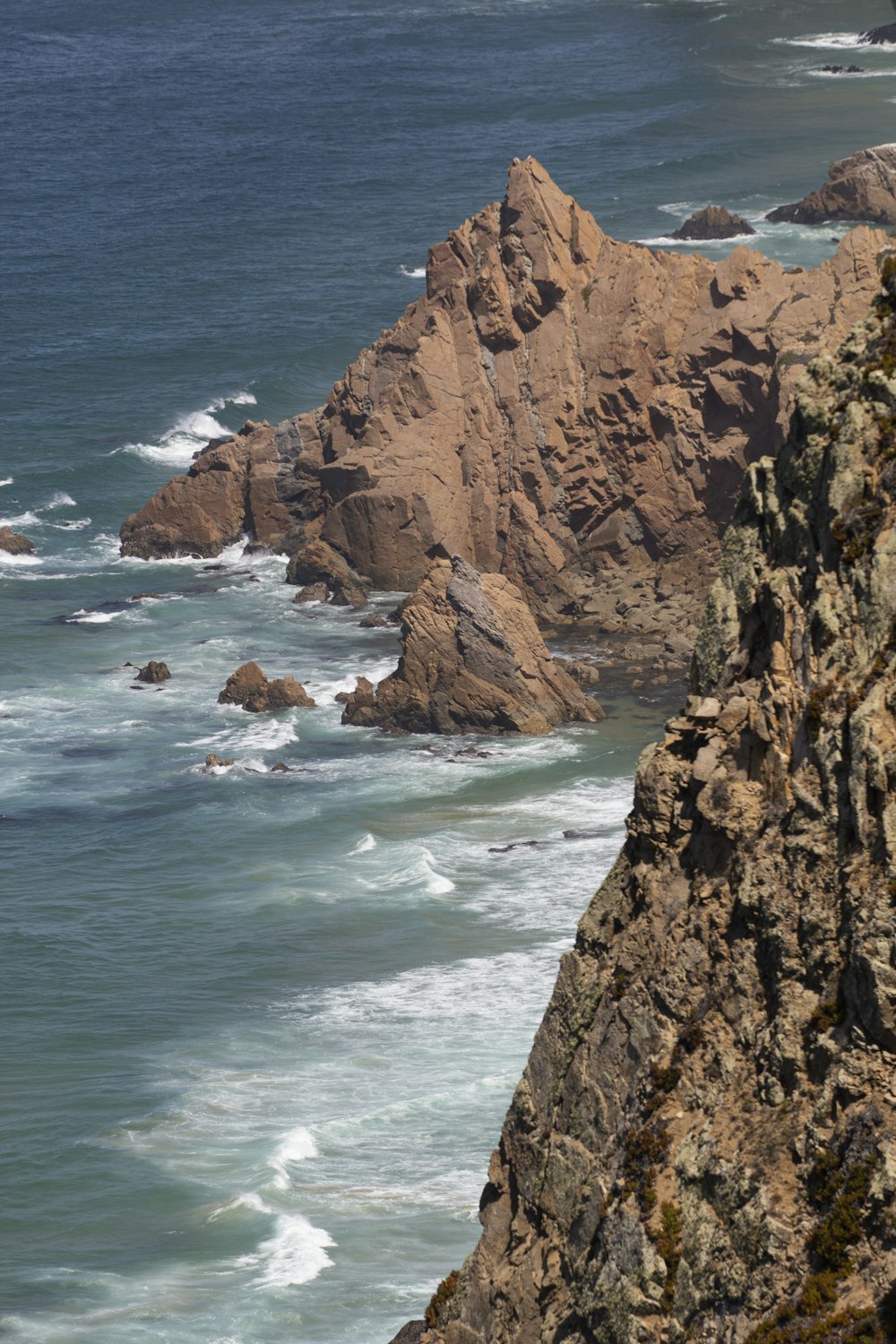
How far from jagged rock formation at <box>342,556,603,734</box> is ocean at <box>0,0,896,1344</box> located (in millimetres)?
1169

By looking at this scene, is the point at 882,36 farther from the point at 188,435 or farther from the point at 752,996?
the point at 752,996

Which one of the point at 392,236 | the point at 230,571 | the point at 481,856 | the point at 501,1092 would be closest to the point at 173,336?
the point at 392,236

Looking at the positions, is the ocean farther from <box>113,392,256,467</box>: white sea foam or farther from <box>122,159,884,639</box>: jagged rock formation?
<box>122,159,884,639</box>: jagged rock formation

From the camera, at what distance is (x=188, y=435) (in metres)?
111

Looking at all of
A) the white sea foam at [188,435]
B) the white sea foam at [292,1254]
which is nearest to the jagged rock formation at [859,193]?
the white sea foam at [188,435]

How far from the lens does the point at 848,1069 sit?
18.7m

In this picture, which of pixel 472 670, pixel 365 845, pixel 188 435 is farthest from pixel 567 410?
pixel 188 435

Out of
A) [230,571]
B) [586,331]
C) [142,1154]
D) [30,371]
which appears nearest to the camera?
[142,1154]

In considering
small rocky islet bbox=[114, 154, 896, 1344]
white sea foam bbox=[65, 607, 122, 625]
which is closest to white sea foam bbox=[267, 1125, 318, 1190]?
small rocky islet bbox=[114, 154, 896, 1344]

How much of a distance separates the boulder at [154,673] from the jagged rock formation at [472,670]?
10608 millimetres

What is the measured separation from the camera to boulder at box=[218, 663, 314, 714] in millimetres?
74000

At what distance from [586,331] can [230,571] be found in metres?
19.2

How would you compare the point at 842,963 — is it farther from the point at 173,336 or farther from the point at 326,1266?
the point at 173,336

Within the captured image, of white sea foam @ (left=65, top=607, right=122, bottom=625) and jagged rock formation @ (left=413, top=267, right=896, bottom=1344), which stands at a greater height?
jagged rock formation @ (left=413, top=267, right=896, bottom=1344)
